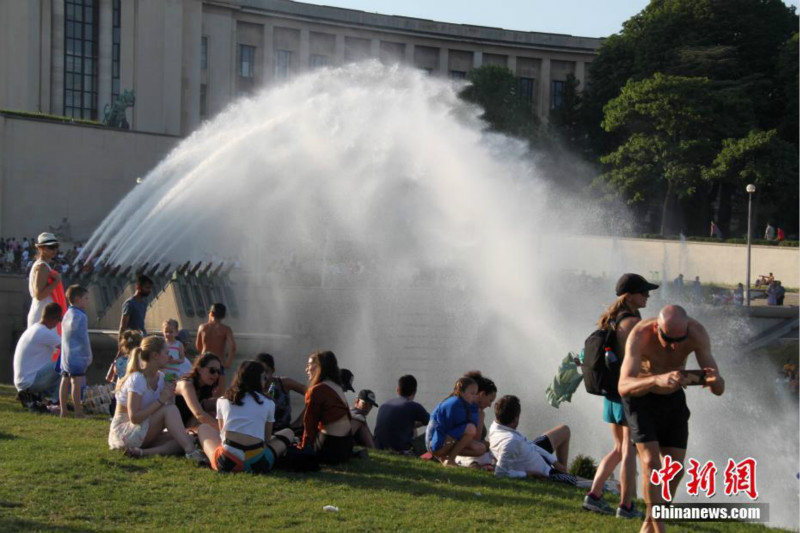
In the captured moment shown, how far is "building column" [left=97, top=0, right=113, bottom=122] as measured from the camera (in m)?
64.9

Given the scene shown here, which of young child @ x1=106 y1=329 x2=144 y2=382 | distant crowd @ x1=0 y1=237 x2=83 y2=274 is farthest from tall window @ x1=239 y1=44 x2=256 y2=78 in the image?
young child @ x1=106 y1=329 x2=144 y2=382

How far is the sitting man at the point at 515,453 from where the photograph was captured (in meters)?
9.93

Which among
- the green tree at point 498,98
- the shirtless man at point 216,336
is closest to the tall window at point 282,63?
the green tree at point 498,98

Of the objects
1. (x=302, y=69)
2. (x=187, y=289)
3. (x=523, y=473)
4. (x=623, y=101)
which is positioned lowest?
(x=523, y=473)

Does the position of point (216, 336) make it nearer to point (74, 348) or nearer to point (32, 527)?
point (74, 348)

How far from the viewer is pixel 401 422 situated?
37.5 feet

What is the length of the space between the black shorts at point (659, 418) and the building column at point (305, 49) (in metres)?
70.3

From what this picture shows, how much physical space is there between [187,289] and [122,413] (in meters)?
15.7

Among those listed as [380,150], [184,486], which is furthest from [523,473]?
[380,150]

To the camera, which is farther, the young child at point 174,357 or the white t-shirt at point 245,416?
the young child at point 174,357

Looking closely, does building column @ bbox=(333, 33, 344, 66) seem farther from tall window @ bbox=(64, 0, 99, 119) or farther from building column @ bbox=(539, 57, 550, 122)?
tall window @ bbox=(64, 0, 99, 119)

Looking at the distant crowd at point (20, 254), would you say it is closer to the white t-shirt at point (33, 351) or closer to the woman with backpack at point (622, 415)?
the white t-shirt at point (33, 351)

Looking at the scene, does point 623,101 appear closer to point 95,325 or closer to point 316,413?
point 95,325

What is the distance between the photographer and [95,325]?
24.2 metres
